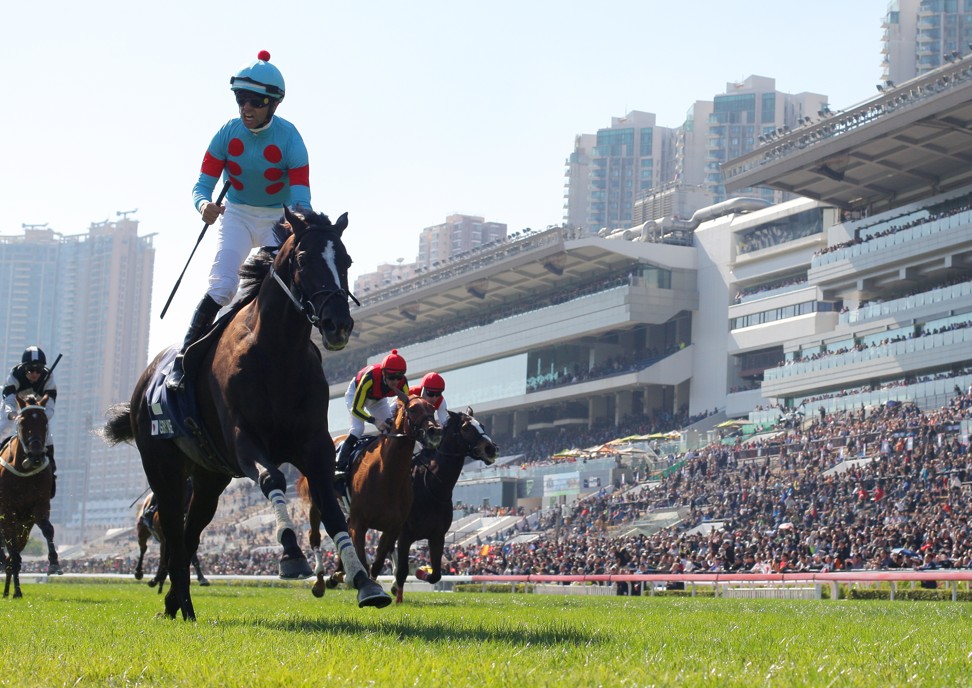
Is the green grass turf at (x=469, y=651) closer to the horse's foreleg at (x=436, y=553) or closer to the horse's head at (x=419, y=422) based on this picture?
the horse's head at (x=419, y=422)

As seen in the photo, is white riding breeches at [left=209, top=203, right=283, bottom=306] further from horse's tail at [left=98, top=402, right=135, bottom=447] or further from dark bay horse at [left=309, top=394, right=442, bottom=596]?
dark bay horse at [left=309, top=394, right=442, bottom=596]

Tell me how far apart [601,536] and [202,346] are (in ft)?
111

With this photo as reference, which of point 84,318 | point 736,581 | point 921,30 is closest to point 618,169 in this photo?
point 921,30

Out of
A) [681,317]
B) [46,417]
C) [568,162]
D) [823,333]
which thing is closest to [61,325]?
[568,162]

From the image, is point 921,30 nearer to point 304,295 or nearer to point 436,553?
point 436,553

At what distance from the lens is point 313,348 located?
770 cm

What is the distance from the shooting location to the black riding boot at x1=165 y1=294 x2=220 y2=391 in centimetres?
823

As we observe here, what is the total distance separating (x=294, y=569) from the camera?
664 centimetres

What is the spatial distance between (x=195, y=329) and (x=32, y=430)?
17.4ft

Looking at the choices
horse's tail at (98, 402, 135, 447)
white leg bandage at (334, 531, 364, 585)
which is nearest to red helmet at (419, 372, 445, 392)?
horse's tail at (98, 402, 135, 447)

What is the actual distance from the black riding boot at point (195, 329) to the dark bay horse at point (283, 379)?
0.10 meters

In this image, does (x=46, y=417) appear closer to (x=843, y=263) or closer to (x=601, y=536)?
(x=601, y=536)

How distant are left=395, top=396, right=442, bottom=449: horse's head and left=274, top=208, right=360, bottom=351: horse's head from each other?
4.18 m

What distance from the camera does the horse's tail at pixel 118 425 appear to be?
10398mm
